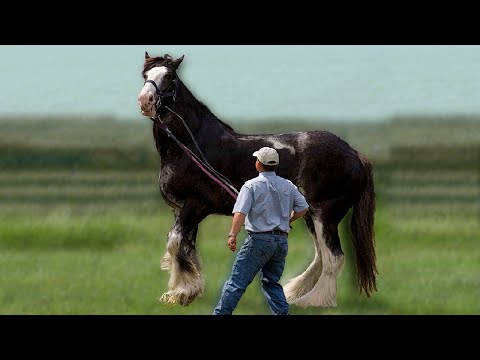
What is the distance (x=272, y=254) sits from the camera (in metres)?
11.2

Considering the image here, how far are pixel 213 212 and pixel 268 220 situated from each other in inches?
70.4

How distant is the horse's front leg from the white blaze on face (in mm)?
1265

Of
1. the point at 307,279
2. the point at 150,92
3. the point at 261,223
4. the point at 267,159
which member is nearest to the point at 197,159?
the point at 150,92

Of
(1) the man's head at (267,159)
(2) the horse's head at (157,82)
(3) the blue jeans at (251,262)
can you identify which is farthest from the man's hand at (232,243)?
(2) the horse's head at (157,82)

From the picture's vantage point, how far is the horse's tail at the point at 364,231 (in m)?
13.1

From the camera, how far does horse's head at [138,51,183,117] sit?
39.9 ft

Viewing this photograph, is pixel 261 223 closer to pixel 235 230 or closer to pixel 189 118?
pixel 235 230

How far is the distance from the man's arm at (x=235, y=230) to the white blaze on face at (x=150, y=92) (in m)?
1.98

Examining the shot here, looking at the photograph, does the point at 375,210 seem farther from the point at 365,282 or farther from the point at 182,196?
the point at 182,196

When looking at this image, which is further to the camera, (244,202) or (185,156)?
(185,156)

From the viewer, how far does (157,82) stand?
12328 mm

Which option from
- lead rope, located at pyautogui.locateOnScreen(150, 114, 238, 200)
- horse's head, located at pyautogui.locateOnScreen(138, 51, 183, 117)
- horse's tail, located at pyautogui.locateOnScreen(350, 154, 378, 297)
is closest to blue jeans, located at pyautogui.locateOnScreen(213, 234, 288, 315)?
lead rope, located at pyautogui.locateOnScreen(150, 114, 238, 200)

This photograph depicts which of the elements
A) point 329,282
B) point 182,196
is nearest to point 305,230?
point 329,282

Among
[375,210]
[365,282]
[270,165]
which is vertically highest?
[270,165]
